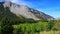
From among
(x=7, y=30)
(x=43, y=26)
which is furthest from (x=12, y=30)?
A: (x=43, y=26)

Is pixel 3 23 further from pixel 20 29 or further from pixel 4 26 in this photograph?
pixel 20 29

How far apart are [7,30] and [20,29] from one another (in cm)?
1076

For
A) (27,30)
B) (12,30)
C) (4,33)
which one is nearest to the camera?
(4,33)

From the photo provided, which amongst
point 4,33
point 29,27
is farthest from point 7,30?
point 29,27

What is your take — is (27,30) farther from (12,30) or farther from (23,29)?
(12,30)

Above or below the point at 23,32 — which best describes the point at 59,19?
above

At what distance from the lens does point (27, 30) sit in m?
73.0

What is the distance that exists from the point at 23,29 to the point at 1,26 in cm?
1269

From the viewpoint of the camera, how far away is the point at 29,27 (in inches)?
2975

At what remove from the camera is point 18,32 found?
7144cm

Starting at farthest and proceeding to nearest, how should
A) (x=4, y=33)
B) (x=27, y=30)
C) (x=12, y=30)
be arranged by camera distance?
1. (x=27, y=30)
2. (x=12, y=30)
3. (x=4, y=33)

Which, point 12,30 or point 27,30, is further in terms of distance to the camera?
point 27,30

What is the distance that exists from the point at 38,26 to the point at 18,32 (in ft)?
31.0

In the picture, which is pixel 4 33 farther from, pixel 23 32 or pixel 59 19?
pixel 59 19
